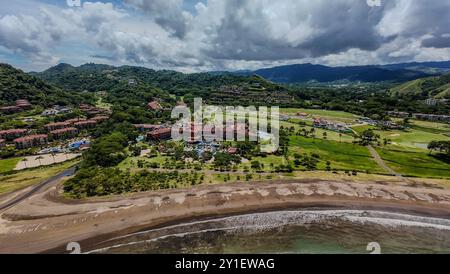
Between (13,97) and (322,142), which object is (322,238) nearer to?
(322,142)

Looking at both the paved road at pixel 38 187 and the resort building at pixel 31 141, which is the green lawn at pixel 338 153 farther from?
the resort building at pixel 31 141

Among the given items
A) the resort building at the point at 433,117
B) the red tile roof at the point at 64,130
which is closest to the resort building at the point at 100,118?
the red tile roof at the point at 64,130

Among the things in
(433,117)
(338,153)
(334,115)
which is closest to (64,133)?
(338,153)

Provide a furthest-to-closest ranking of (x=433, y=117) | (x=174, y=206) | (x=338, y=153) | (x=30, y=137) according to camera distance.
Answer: (x=433, y=117), (x=30, y=137), (x=338, y=153), (x=174, y=206)

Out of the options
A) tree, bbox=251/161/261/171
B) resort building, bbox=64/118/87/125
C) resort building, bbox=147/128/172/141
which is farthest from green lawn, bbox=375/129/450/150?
resort building, bbox=64/118/87/125

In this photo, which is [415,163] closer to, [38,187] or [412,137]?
[412,137]

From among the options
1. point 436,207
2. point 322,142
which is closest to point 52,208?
point 436,207
